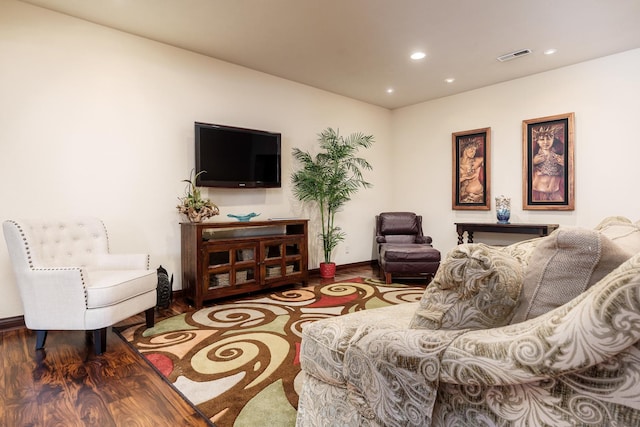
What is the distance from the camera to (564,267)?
891 mm

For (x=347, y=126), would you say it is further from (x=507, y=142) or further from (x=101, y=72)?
(x=101, y=72)

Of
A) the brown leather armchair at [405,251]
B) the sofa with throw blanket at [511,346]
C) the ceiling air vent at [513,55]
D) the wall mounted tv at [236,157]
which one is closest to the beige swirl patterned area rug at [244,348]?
the brown leather armchair at [405,251]

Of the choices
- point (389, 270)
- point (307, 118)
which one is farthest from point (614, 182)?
point (307, 118)

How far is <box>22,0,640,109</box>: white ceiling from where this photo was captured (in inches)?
116

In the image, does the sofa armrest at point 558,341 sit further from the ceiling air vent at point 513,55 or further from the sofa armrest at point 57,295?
the ceiling air vent at point 513,55

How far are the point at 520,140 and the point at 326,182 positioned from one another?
278cm

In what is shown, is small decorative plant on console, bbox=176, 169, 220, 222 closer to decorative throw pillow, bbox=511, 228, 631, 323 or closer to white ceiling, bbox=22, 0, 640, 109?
white ceiling, bbox=22, 0, 640, 109

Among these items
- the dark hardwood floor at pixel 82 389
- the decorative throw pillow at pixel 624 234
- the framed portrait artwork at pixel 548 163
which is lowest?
the dark hardwood floor at pixel 82 389

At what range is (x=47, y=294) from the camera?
235 centimetres

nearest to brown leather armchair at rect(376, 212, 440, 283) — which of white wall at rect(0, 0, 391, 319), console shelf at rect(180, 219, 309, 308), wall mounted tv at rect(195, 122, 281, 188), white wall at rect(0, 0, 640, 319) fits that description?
white wall at rect(0, 0, 640, 319)

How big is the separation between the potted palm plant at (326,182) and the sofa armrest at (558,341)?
386 cm

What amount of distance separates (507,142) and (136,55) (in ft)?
15.8

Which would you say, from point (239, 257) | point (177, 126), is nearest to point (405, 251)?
point (239, 257)

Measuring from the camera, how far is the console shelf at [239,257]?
3418mm
